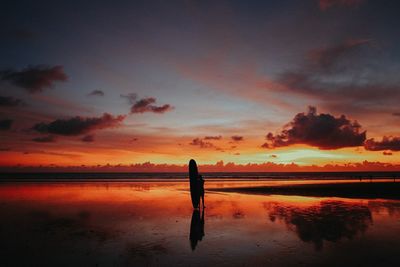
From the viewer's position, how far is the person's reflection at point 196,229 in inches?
528

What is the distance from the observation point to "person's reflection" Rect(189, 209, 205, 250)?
13414 millimetres

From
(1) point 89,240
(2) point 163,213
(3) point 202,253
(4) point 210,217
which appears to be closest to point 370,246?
(3) point 202,253

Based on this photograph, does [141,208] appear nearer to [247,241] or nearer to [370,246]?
[247,241]

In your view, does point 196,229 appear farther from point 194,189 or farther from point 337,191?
point 337,191

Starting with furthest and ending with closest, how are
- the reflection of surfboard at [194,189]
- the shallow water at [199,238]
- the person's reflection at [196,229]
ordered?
the reflection of surfboard at [194,189] < the person's reflection at [196,229] < the shallow water at [199,238]

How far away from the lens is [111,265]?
1013 centimetres

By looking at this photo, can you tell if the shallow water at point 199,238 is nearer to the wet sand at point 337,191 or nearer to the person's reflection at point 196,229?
the person's reflection at point 196,229

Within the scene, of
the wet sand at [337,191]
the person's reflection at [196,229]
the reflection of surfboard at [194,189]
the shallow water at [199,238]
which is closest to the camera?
the shallow water at [199,238]

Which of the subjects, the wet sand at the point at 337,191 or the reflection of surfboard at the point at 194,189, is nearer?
the reflection of surfboard at the point at 194,189

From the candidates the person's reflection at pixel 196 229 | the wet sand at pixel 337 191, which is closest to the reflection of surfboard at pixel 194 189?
the person's reflection at pixel 196 229

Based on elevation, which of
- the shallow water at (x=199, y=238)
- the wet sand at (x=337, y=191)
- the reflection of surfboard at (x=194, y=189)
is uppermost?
the reflection of surfboard at (x=194, y=189)

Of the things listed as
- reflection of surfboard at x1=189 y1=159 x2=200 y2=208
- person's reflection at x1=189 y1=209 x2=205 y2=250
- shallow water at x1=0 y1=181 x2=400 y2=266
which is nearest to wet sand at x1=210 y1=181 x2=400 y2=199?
shallow water at x1=0 y1=181 x2=400 y2=266

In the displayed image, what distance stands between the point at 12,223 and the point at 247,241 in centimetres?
1305

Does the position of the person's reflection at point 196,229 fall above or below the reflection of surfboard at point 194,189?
below
